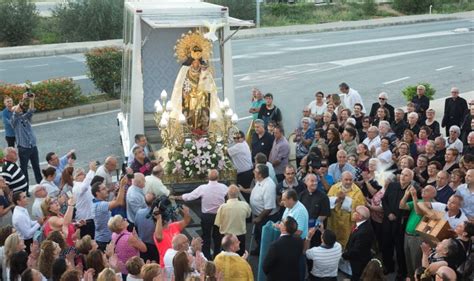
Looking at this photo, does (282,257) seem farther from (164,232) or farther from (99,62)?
(99,62)

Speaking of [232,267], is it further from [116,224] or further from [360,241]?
[360,241]

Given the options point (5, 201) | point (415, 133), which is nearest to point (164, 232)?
point (5, 201)

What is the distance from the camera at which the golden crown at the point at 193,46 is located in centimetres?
1438

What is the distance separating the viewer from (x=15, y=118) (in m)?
15.0

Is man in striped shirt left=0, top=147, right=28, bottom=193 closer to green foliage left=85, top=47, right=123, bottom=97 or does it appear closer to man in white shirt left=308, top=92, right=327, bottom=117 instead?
man in white shirt left=308, top=92, right=327, bottom=117

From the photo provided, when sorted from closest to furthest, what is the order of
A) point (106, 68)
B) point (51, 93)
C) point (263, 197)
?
1. point (263, 197)
2. point (51, 93)
3. point (106, 68)

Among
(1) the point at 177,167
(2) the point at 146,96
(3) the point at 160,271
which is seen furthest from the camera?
(2) the point at 146,96

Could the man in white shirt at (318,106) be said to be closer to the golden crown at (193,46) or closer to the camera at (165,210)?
the golden crown at (193,46)

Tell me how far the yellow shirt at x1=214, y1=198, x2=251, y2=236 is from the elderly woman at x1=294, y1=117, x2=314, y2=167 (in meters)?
3.56

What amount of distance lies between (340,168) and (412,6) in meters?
36.1

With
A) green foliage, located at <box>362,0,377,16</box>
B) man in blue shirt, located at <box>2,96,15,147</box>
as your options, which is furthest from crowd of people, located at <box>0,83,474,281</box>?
green foliage, located at <box>362,0,377,16</box>

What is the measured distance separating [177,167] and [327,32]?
2616 cm

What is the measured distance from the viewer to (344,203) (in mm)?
10938

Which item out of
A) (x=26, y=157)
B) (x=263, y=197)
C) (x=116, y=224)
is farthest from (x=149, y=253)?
(x=26, y=157)
